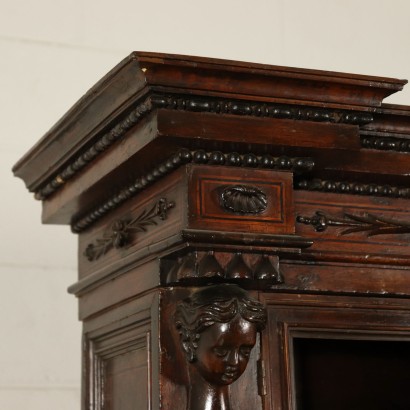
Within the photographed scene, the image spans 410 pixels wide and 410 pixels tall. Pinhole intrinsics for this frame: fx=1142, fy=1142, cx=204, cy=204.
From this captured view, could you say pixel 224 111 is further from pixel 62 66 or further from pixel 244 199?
pixel 62 66

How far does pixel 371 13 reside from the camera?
3266 millimetres

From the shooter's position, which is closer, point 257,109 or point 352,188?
point 257,109

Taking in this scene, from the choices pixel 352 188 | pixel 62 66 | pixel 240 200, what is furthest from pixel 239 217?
Answer: pixel 62 66

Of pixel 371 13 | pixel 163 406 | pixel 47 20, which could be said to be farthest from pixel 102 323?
pixel 371 13

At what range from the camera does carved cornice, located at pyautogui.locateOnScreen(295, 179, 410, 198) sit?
209 centimetres

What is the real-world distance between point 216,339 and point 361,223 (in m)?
0.41

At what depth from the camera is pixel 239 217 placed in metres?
1.92

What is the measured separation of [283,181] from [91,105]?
0.37 m

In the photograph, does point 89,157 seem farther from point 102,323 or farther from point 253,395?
point 253,395

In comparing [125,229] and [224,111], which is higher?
[224,111]

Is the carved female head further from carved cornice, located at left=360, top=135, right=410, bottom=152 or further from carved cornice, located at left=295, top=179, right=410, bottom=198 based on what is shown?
carved cornice, located at left=360, top=135, right=410, bottom=152

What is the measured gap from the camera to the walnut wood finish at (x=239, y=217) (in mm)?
1889

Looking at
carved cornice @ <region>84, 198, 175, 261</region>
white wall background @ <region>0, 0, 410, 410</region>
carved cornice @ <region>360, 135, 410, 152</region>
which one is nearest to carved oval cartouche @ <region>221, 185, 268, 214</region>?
carved cornice @ <region>84, 198, 175, 261</region>

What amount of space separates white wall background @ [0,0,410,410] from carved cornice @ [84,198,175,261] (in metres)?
0.36
